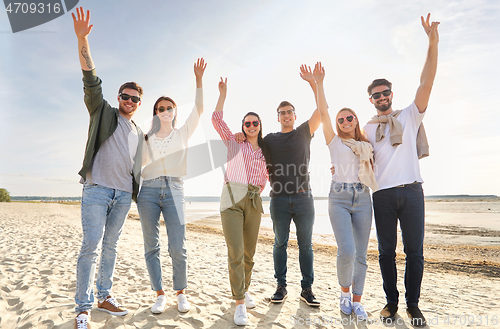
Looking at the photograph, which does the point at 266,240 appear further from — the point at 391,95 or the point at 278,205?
the point at 391,95

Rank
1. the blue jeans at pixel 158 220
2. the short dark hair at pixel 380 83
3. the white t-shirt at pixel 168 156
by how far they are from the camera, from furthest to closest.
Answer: the short dark hair at pixel 380 83 < the white t-shirt at pixel 168 156 < the blue jeans at pixel 158 220

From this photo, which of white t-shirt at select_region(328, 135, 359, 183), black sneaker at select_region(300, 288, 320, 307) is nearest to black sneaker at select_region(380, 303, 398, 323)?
black sneaker at select_region(300, 288, 320, 307)

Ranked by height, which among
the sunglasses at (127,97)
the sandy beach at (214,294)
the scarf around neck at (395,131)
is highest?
the sunglasses at (127,97)

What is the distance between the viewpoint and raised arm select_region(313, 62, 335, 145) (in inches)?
139

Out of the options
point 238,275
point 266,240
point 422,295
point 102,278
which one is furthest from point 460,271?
point 102,278

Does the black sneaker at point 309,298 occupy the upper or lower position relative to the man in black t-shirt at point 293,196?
lower

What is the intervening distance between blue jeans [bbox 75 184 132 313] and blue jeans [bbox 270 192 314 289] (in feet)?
6.61

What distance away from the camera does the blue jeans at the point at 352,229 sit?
325cm

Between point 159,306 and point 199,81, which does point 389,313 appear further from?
point 199,81

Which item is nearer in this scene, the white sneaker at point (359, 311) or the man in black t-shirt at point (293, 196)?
the white sneaker at point (359, 311)

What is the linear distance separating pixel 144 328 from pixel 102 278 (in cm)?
79

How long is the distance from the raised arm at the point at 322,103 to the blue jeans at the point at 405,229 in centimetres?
100

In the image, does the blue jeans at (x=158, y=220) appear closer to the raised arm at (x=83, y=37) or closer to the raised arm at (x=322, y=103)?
the raised arm at (x=83, y=37)

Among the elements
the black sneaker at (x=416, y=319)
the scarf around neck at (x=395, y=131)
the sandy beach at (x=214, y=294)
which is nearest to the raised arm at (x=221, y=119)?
the scarf around neck at (x=395, y=131)
